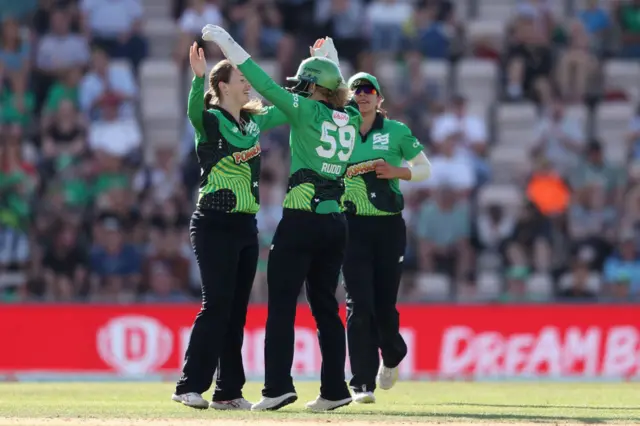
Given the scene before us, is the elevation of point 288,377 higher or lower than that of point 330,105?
lower

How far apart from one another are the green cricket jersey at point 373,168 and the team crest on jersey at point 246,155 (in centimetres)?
140

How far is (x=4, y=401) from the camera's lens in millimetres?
10742

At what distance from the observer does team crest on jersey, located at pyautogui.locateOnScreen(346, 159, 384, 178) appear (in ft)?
35.8

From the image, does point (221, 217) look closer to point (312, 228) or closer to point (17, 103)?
point (312, 228)

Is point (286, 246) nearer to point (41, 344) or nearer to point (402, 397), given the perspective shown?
point (402, 397)

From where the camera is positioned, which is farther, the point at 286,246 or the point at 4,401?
the point at 4,401

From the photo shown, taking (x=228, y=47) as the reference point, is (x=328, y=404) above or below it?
Result: below

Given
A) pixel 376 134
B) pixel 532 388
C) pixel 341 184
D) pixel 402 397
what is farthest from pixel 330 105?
pixel 532 388

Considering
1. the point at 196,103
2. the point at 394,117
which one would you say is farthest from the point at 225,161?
the point at 394,117

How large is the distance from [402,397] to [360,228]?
1.64 meters

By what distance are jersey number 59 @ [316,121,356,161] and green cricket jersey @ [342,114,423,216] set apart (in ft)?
4.19

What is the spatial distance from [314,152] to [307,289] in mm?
965

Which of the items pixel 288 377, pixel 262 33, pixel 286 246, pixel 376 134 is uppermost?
pixel 262 33

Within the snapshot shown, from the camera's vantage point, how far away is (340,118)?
31.3 feet
